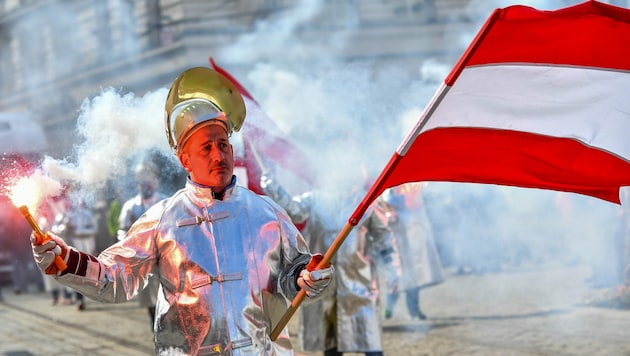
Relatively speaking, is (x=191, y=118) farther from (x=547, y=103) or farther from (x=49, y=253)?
(x=547, y=103)

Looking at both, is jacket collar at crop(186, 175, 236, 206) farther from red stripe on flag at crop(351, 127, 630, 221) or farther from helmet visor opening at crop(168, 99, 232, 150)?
red stripe on flag at crop(351, 127, 630, 221)

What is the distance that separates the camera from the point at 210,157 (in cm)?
376

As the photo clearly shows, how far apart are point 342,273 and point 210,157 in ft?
13.0

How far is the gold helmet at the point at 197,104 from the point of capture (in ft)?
12.3

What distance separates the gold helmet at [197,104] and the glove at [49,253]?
657 mm

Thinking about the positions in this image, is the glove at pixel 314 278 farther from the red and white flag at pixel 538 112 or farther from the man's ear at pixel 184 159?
the man's ear at pixel 184 159

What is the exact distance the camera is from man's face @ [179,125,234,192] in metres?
3.76

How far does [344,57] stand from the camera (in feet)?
55.5

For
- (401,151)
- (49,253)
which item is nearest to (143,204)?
(401,151)

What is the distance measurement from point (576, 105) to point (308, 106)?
532 centimetres

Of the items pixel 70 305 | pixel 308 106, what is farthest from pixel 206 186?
pixel 70 305

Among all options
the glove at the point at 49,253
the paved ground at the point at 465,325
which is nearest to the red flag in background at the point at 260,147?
the paved ground at the point at 465,325

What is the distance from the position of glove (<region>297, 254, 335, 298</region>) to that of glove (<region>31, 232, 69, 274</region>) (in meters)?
0.83

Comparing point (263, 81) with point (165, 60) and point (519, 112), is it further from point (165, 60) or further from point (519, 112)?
point (165, 60)
